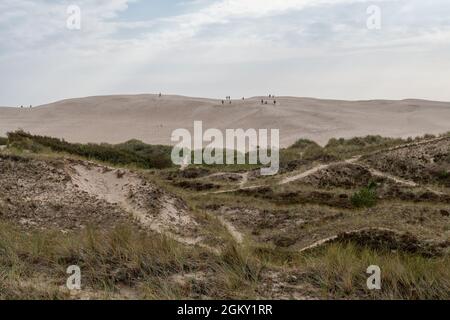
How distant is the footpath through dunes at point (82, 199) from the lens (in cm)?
1487

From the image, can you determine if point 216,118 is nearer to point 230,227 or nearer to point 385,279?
point 230,227

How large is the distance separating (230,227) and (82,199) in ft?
16.2

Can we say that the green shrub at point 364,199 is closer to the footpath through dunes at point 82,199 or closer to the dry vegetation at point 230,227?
the dry vegetation at point 230,227

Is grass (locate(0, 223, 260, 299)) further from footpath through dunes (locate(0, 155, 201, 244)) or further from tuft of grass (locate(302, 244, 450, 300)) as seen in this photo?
footpath through dunes (locate(0, 155, 201, 244))

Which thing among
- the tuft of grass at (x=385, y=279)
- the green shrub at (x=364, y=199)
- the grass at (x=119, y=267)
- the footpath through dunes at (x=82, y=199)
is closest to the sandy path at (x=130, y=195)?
the footpath through dunes at (x=82, y=199)

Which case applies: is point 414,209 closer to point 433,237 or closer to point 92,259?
point 433,237

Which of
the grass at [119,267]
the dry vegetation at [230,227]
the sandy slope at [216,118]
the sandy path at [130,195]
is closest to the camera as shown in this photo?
the grass at [119,267]

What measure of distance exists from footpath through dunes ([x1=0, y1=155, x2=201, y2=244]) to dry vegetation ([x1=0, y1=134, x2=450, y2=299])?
0.04 metres

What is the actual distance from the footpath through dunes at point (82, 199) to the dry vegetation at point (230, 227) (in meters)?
0.04

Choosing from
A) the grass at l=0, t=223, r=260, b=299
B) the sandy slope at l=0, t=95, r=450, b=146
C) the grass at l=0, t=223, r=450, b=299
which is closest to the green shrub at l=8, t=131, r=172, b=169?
the grass at l=0, t=223, r=260, b=299

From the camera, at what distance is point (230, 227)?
18.2 m

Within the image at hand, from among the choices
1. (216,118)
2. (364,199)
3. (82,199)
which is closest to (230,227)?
(82,199)
